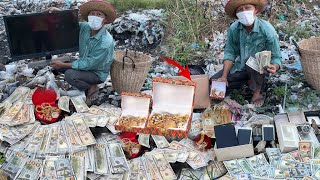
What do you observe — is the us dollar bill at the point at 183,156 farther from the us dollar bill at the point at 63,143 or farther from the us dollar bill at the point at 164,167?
the us dollar bill at the point at 63,143

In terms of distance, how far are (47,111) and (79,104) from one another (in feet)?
1.09

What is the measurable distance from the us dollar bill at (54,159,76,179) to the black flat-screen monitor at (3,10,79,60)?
5.56 ft

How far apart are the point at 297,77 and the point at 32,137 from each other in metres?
3.28

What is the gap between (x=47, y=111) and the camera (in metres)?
4.34

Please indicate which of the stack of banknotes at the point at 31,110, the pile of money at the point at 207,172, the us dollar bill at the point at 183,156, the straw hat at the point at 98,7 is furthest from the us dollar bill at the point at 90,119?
the straw hat at the point at 98,7

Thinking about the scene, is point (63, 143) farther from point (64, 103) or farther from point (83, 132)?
point (64, 103)

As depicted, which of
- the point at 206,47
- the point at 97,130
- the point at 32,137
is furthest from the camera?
the point at 206,47

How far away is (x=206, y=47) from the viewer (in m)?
6.46

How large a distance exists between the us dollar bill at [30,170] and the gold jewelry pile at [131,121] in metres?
0.85

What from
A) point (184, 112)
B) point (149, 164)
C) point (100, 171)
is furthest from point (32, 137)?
point (184, 112)

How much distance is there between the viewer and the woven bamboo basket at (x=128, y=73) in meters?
4.86

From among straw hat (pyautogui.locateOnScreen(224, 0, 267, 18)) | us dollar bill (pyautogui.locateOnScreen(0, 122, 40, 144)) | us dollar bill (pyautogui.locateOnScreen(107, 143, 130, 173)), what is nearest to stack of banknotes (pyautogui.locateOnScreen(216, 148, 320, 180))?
us dollar bill (pyautogui.locateOnScreen(107, 143, 130, 173))

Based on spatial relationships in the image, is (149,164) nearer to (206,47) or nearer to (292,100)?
(292,100)

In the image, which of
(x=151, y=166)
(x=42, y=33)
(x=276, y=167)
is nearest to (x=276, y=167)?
(x=276, y=167)
